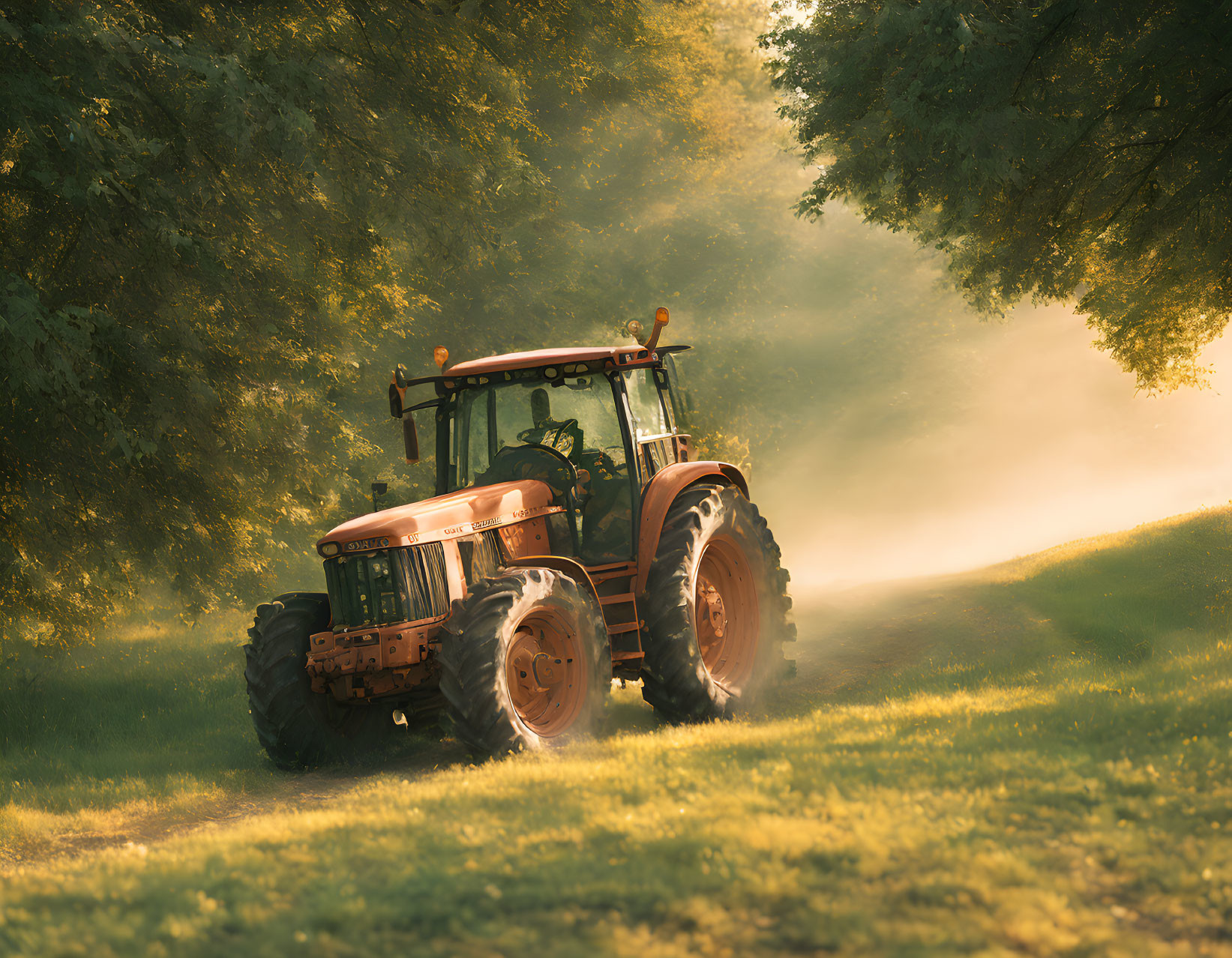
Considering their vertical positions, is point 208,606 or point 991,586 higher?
point 208,606

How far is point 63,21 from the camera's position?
9.63 metres

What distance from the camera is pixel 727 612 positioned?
400 inches

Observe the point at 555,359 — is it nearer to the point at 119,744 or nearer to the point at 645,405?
the point at 645,405

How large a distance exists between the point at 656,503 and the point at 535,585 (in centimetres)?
179

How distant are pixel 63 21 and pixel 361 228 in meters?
4.17

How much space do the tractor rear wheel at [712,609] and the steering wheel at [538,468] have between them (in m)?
0.91

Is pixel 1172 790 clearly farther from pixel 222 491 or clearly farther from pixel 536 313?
pixel 536 313

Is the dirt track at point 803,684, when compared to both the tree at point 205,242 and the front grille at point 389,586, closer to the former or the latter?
the front grille at point 389,586

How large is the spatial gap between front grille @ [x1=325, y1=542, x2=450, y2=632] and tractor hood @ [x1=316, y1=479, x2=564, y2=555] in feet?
0.30

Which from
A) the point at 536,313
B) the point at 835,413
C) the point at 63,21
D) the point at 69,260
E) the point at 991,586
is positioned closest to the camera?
the point at 63,21

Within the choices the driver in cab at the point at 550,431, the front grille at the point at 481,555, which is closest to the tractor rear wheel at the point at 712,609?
the driver in cab at the point at 550,431

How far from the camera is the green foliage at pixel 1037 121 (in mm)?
10148

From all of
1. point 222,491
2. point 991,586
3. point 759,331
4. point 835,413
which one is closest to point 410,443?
point 222,491

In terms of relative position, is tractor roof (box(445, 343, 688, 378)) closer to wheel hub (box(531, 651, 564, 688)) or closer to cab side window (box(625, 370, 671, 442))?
cab side window (box(625, 370, 671, 442))
